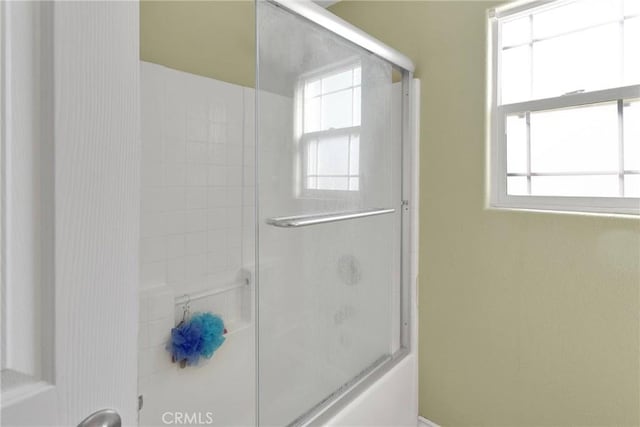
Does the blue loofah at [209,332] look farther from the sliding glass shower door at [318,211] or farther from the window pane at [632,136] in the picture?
the window pane at [632,136]

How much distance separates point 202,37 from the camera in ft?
5.24

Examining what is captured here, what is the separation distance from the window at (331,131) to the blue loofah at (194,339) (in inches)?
31.3

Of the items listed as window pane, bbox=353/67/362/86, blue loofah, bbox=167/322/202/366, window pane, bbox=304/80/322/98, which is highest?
window pane, bbox=353/67/362/86

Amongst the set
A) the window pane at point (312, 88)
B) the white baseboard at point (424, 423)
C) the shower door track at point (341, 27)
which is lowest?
the white baseboard at point (424, 423)

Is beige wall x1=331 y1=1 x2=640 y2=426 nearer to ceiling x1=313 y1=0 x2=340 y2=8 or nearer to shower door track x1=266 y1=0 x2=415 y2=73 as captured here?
shower door track x1=266 y1=0 x2=415 y2=73

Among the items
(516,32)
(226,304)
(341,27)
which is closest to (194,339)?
(226,304)

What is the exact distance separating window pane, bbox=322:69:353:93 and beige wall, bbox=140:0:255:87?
71 cm

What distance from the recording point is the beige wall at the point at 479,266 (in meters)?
1.22

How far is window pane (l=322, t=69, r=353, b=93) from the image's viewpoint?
3.79 ft

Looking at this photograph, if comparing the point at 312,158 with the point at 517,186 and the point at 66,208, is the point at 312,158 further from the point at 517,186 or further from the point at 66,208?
the point at 517,186

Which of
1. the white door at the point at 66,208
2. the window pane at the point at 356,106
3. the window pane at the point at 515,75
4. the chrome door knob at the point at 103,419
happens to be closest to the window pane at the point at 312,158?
the window pane at the point at 356,106

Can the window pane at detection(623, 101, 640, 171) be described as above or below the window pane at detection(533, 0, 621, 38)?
below

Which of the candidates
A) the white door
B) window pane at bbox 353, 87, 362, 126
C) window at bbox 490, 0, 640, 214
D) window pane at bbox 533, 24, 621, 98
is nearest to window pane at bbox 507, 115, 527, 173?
window at bbox 490, 0, 640, 214

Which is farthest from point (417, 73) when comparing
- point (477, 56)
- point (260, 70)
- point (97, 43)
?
point (97, 43)
